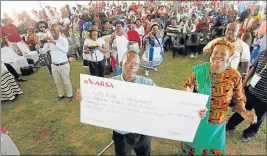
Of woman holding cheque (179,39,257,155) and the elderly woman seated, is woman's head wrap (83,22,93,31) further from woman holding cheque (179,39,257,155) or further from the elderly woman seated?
woman holding cheque (179,39,257,155)


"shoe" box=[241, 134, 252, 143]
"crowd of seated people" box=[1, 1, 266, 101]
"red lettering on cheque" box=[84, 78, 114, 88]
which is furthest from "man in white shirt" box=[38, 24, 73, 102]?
"shoe" box=[241, 134, 252, 143]

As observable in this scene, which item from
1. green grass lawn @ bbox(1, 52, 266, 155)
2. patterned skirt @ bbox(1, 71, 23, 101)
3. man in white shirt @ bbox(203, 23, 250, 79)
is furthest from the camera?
patterned skirt @ bbox(1, 71, 23, 101)

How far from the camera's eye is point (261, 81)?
8.11 ft

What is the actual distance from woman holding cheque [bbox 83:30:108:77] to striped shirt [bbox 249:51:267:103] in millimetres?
2135

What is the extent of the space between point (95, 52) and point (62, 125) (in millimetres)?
1392

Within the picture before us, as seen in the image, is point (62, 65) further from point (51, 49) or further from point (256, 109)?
point (256, 109)

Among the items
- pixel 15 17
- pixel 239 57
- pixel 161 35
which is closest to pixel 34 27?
pixel 15 17

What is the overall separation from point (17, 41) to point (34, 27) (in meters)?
0.33

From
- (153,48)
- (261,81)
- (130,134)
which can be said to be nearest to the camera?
(130,134)

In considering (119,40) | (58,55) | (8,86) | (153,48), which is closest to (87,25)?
(119,40)

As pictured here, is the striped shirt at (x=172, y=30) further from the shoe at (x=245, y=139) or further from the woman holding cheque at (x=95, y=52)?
the shoe at (x=245, y=139)

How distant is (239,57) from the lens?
209cm

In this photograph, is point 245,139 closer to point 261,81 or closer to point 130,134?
point 261,81

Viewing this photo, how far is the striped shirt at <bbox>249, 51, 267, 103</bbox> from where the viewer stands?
2417 mm
